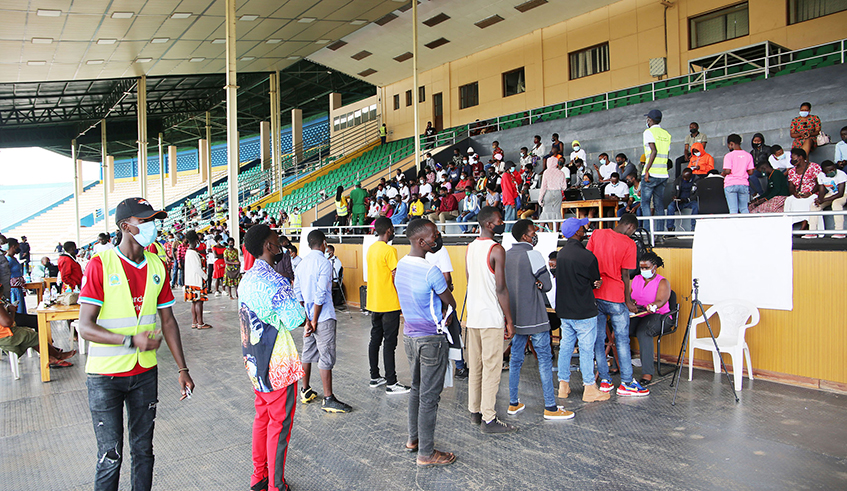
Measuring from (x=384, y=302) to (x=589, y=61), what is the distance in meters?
16.3

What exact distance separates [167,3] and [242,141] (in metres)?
32.2

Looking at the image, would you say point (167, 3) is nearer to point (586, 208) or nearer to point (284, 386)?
point (586, 208)

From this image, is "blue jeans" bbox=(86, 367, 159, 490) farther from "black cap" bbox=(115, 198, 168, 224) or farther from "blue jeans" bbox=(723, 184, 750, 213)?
"blue jeans" bbox=(723, 184, 750, 213)

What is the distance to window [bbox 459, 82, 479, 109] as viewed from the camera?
77.2 ft

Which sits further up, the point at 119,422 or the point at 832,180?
the point at 832,180

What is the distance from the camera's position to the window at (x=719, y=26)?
608 inches

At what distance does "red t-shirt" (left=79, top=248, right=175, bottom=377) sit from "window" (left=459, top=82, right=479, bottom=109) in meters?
21.4

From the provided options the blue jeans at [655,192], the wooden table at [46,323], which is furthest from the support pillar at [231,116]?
the blue jeans at [655,192]

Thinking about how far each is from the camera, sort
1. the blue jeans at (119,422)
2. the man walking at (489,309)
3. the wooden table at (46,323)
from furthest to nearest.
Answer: the wooden table at (46,323) → the man walking at (489,309) → the blue jeans at (119,422)

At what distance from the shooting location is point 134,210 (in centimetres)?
334

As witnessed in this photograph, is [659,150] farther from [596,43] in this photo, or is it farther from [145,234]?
[596,43]

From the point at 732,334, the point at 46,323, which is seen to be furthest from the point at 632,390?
the point at 46,323

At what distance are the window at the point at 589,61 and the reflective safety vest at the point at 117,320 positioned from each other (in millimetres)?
18446

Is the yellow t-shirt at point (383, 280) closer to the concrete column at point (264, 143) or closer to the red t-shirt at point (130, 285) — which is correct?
the red t-shirt at point (130, 285)
